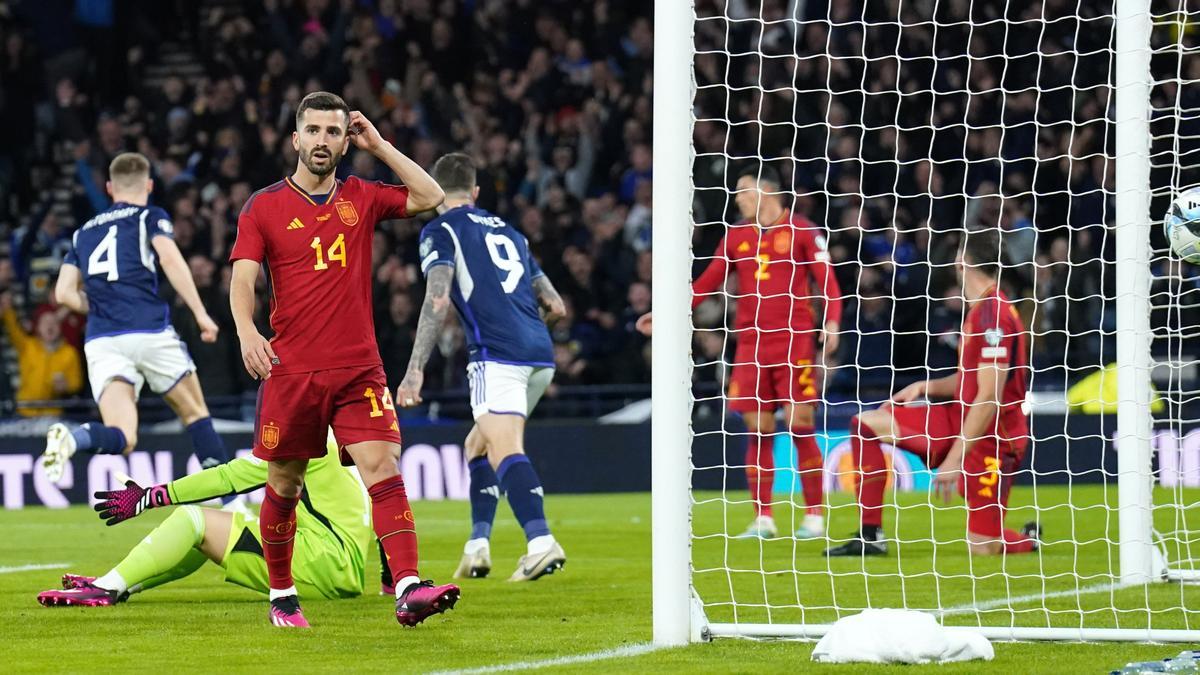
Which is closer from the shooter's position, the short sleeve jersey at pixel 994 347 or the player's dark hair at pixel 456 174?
the player's dark hair at pixel 456 174

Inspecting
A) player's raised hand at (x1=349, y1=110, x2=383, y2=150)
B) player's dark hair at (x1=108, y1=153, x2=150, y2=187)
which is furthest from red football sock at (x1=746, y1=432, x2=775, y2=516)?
player's raised hand at (x1=349, y1=110, x2=383, y2=150)

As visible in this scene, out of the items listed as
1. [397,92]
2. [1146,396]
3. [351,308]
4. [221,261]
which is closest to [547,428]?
[221,261]

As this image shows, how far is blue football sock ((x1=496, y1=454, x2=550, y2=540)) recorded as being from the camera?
805 cm

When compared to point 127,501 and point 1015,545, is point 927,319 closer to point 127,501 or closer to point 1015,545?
point 1015,545

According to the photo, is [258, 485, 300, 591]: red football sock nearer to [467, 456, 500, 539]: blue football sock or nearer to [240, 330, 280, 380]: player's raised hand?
[240, 330, 280, 380]: player's raised hand

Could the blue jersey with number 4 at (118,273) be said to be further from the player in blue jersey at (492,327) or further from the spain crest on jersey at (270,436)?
the spain crest on jersey at (270,436)

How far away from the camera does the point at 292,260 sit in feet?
19.7

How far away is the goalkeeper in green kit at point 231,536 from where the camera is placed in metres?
6.72

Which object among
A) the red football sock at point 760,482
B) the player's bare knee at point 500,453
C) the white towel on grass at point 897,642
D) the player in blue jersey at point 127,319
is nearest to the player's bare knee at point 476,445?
the player's bare knee at point 500,453

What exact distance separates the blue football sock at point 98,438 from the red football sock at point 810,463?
408cm

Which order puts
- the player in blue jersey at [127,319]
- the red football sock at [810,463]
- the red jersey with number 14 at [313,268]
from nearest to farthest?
the red jersey with number 14 at [313,268] → the red football sock at [810,463] → the player in blue jersey at [127,319]

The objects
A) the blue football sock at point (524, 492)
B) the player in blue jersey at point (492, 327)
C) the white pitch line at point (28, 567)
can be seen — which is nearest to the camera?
the blue football sock at point (524, 492)

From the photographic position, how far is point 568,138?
18562mm

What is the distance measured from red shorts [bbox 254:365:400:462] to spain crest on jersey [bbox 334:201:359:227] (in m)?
0.51
